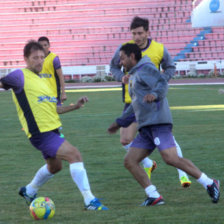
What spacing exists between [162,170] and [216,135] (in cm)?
460

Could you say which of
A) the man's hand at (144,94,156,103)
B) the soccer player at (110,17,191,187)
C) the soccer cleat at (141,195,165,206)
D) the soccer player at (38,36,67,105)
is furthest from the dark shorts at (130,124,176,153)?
the soccer player at (38,36,67,105)

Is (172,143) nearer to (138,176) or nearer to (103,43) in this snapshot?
(138,176)

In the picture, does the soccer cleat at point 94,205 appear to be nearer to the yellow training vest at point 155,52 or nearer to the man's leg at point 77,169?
the man's leg at point 77,169

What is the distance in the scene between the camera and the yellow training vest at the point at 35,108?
6.42 meters

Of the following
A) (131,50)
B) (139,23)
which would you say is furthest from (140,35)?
(131,50)

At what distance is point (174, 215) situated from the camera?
6.11m

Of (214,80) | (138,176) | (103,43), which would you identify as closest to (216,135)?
(138,176)

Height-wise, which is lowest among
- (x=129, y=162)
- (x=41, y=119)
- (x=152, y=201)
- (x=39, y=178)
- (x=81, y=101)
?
(x=152, y=201)

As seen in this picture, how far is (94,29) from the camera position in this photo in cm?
5325

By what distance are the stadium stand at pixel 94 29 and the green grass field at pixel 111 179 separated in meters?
32.7

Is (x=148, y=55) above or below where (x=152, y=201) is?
above

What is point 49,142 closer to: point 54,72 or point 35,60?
point 35,60

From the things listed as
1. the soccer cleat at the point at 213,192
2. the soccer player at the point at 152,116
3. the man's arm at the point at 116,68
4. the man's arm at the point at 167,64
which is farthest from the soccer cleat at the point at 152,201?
the man's arm at the point at 116,68

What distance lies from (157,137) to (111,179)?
2143 millimetres
